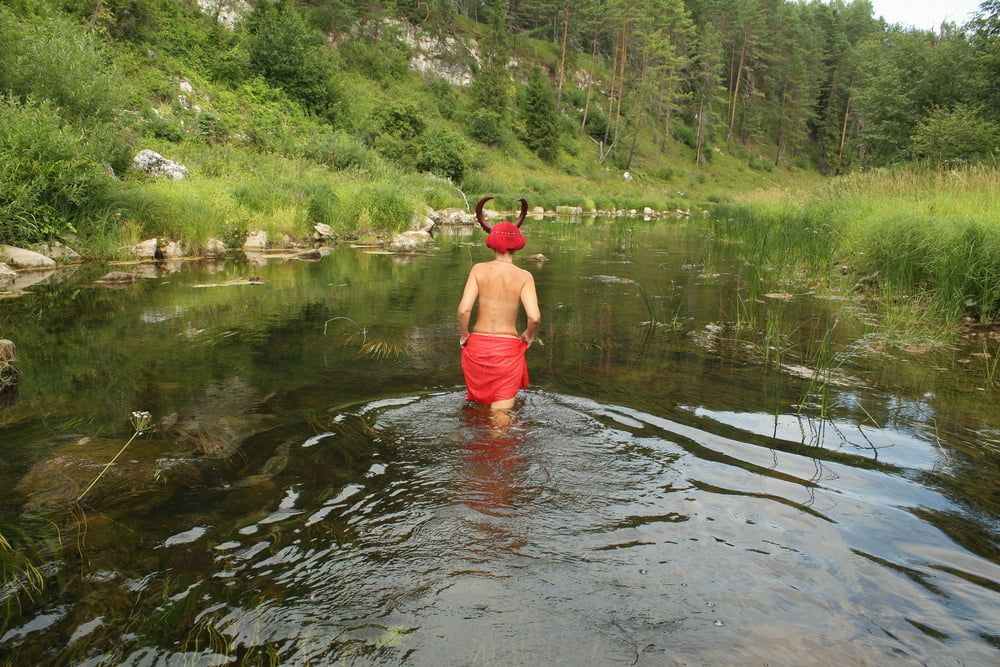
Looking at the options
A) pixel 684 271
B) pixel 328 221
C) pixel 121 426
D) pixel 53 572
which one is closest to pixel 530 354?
pixel 121 426

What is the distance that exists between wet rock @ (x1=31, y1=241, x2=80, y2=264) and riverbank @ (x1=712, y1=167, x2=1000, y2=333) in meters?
14.0

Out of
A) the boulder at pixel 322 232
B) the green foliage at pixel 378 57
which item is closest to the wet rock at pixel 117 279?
the boulder at pixel 322 232

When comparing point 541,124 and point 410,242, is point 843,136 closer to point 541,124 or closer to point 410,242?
point 541,124

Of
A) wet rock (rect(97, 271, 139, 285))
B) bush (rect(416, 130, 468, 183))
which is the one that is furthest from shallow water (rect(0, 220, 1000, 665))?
bush (rect(416, 130, 468, 183))

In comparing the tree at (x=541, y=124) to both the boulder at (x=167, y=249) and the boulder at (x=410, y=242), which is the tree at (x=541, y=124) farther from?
the boulder at (x=167, y=249)

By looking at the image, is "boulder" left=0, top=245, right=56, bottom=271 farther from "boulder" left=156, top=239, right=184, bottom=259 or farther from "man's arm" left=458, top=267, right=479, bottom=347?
"man's arm" left=458, top=267, right=479, bottom=347

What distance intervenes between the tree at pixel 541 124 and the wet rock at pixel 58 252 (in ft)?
142

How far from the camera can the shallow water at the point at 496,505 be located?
271cm

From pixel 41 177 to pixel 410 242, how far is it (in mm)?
9144

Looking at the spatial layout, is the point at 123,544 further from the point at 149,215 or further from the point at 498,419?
the point at 149,215

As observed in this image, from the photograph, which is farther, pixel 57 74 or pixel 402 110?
pixel 402 110

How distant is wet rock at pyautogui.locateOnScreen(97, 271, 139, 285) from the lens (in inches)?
466

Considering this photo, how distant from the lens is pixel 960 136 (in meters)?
23.2

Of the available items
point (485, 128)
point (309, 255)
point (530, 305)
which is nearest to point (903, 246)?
point (530, 305)
